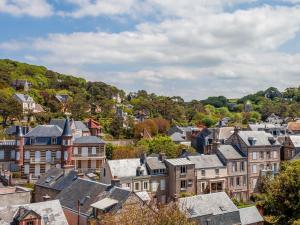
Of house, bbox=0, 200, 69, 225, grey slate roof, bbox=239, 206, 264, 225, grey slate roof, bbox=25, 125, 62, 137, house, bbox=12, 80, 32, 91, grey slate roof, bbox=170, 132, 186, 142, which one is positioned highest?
house, bbox=12, 80, 32, 91

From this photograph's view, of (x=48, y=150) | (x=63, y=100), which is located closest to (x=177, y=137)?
(x=48, y=150)

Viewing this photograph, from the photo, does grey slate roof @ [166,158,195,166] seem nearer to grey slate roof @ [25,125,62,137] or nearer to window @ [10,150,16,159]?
grey slate roof @ [25,125,62,137]

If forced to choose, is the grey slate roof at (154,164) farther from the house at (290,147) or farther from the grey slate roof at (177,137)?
the grey slate roof at (177,137)

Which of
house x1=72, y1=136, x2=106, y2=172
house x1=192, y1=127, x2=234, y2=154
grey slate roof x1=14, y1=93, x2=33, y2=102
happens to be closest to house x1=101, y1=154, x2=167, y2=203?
house x1=72, y1=136, x2=106, y2=172

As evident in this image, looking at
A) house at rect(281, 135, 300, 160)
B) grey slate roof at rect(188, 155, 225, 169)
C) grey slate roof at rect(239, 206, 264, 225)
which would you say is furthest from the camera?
house at rect(281, 135, 300, 160)

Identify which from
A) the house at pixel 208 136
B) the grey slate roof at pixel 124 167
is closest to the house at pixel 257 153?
the house at pixel 208 136

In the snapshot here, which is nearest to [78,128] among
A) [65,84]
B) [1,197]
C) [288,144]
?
[288,144]

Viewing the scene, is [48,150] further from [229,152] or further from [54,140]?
[229,152]
